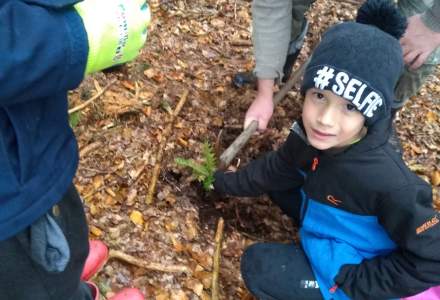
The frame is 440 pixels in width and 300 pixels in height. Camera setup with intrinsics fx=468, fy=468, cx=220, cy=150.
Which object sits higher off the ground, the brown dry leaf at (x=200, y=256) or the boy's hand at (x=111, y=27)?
the boy's hand at (x=111, y=27)

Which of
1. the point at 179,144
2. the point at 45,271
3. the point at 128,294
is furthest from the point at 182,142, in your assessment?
the point at 45,271

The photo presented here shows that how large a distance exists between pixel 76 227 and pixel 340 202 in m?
1.54

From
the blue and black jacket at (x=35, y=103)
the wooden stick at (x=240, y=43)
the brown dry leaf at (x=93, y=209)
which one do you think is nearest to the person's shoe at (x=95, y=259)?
the brown dry leaf at (x=93, y=209)

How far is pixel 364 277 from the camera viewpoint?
8.90 ft

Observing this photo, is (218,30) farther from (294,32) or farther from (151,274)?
(151,274)

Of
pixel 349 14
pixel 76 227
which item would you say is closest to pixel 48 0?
pixel 76 227

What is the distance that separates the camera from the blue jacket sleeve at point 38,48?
121cm

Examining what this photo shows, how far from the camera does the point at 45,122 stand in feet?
5.22

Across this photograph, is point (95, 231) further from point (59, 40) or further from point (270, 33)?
point (59, 40)

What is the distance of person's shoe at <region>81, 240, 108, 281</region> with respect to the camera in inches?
109

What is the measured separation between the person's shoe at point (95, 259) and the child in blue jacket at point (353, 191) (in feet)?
3.02

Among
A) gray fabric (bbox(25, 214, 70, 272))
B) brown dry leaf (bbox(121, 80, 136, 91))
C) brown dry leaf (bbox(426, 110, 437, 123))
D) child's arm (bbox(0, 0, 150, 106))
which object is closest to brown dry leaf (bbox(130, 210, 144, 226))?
brown dry leaf (bbox(121, 80, 136, 91))

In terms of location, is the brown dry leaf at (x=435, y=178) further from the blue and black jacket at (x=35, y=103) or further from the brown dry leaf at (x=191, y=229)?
the blue and black jacket at (x=35, y=103)

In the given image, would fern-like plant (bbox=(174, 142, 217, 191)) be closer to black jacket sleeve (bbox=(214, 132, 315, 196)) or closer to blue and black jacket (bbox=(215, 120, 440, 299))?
black jacket sleeve (bbox=(214, 132, 315, 196))
